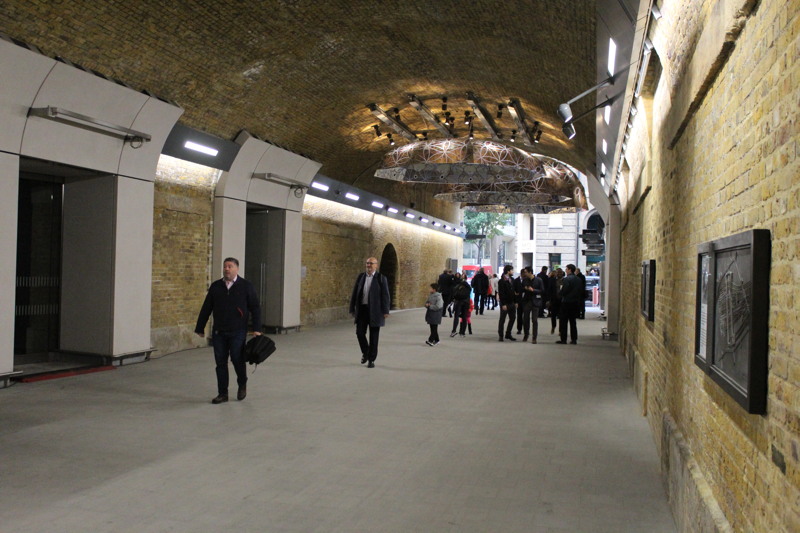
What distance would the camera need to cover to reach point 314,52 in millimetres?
12617

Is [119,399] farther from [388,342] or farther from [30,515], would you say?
[388,342]

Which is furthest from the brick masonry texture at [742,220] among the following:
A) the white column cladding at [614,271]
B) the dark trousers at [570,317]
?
the white column cladding at [614,271]

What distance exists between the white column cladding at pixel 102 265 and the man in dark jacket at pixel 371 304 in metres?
3.43

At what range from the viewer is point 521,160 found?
18.6m

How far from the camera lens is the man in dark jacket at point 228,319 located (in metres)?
7.84

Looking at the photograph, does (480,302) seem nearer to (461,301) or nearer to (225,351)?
(461,301)

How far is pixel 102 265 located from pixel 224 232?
134 inches

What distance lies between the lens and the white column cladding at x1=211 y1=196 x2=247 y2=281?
13547mm

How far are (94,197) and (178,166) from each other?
224 cm

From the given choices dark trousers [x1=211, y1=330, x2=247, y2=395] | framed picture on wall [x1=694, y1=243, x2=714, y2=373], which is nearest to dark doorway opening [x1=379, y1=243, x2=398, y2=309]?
dark trousers [x1=211, y1=330, x2=247, y2=395]

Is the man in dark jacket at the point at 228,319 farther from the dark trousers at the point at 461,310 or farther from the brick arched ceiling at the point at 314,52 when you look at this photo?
the dark trousers at the point at 461,310

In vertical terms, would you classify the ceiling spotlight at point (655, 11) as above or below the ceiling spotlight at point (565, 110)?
below

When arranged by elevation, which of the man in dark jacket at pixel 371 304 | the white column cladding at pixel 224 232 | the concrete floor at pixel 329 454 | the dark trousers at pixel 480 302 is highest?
the white column cladding at pixel 224 232

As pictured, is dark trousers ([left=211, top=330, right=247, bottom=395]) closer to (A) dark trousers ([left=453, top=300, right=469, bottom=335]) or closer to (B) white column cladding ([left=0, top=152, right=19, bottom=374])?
(B) white column cladding ([left=0, top=152, right=19, bottom=374])
